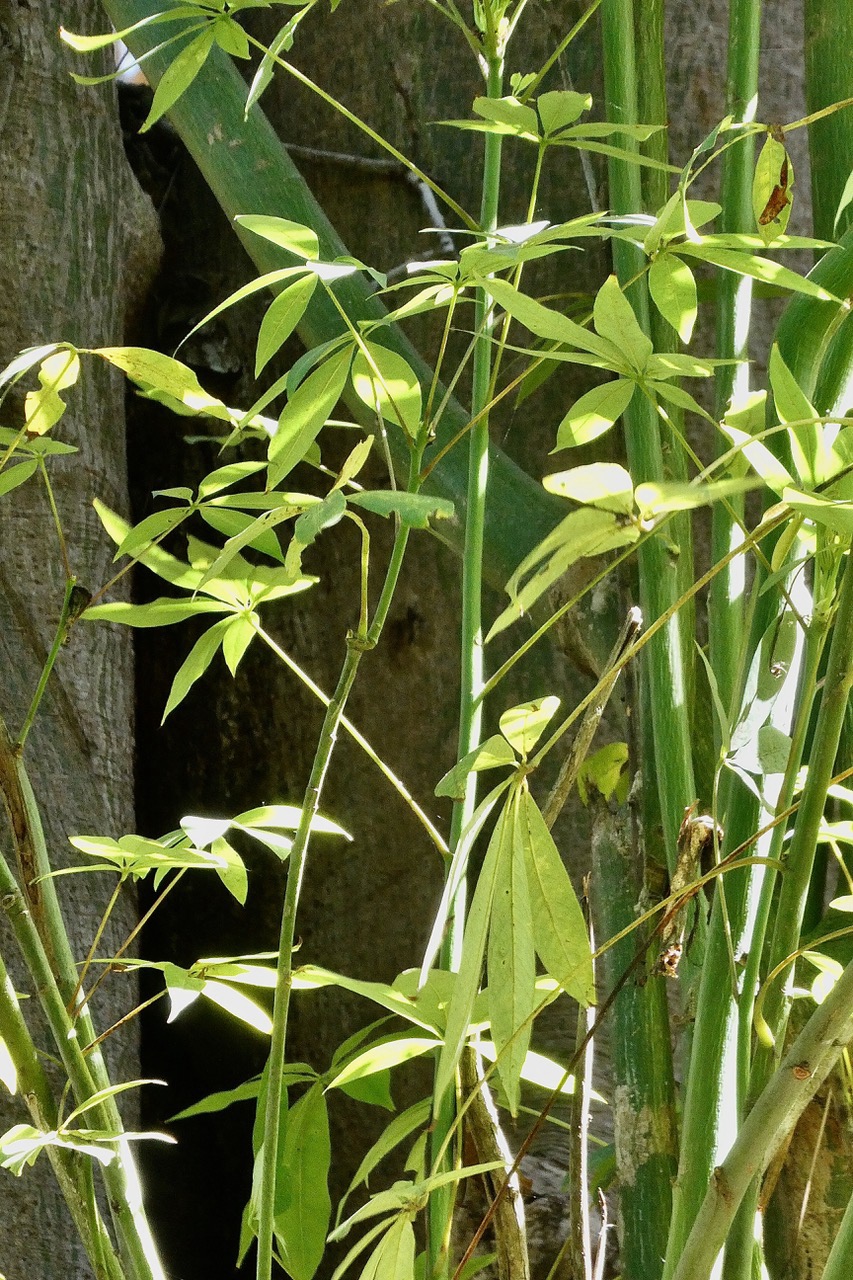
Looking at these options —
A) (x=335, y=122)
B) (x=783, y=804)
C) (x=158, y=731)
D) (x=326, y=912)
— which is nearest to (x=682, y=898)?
(x=783, y=804)

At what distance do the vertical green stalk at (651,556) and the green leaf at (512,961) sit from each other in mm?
191

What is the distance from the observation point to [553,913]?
30 cm

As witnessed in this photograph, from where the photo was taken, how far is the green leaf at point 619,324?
32cm

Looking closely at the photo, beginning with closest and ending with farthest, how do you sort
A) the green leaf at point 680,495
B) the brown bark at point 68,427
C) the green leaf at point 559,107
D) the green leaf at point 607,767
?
1. the green leaf at point 680,495
2. the green leaf at point 559,107
3. the green leaf at point 607,767
4. the brown bark at point 68,427

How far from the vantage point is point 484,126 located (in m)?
0.38

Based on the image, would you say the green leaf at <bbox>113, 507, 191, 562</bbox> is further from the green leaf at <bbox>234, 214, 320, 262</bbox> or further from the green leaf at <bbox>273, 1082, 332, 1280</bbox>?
the green leaf at <bbox>273, 1082, 332, 1280</bbox>

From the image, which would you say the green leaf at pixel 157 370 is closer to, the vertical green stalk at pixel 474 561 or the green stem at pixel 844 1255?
the vertical green stalk at pixel 474 561

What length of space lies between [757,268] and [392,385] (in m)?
0.12

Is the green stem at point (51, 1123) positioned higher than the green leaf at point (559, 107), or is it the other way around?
the green leaf at point (559, 107)

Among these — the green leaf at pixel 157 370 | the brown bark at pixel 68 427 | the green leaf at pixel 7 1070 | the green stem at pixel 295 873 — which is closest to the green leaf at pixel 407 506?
the green stem at pixel 295 873

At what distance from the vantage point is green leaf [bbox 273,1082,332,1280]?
47 cm

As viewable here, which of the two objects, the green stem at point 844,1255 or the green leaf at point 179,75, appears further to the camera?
the green leaf at point 179,75

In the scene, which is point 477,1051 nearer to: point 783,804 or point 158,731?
point 783,804

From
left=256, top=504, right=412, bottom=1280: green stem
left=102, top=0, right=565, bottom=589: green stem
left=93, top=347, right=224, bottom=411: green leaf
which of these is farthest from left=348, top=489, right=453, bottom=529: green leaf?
left=102, top=0, right=565, bottom=589: green stem
